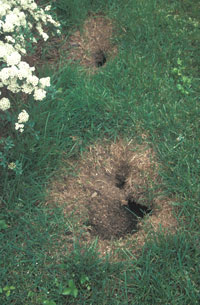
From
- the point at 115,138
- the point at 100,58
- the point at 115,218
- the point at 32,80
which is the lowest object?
the point at 115,218

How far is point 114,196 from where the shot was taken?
2734 millimetres

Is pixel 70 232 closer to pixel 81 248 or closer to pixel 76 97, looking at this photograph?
pixel 81 248

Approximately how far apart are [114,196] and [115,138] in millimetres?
477

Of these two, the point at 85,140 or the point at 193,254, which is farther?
the point at 85,140

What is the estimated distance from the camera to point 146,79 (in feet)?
10.5

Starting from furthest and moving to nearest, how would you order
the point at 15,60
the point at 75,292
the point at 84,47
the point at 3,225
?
the point at 84,47 < the point at 3,225 < the point at 15,60 < the point at 75,292

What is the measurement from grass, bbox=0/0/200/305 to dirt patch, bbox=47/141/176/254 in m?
0.08

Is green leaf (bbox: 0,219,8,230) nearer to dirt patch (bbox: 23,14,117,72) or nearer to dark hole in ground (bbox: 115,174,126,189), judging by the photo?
dark hole in ground (bbox: 115,174,126,189)

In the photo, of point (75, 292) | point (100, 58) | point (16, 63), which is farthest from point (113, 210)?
point (100, 58)

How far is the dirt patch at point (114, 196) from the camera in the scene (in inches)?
101

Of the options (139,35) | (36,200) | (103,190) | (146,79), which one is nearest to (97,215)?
(103,190)

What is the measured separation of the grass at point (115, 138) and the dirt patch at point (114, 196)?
8 cm

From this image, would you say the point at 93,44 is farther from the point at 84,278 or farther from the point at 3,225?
the point at 84,278

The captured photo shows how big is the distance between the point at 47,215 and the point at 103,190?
451mm
